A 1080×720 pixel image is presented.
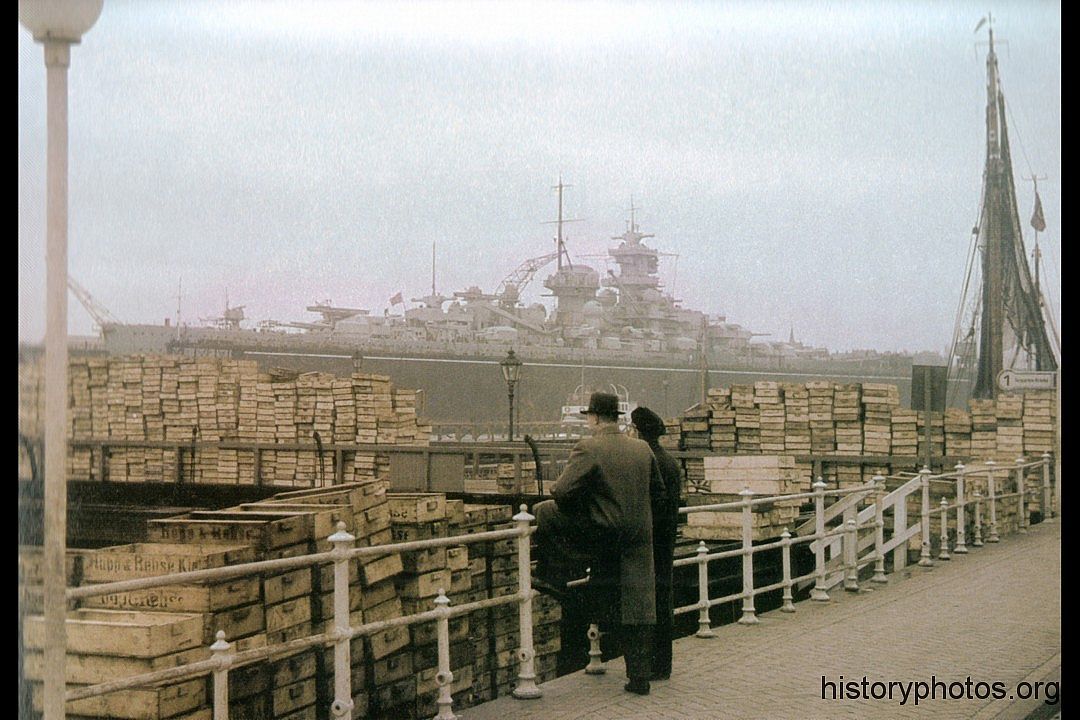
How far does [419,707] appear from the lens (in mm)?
8023

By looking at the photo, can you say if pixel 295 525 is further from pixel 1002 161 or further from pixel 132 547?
pixel 1002 161

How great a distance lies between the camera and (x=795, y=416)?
2703 cm

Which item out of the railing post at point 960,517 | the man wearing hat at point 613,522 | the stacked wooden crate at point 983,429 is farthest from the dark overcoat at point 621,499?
the stacked wooden crate at point 983,429

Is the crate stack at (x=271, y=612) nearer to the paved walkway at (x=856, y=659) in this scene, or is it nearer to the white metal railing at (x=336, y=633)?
the white metal railing at (x=336, y=633)

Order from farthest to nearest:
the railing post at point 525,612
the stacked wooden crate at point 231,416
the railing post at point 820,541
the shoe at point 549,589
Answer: the stacked wooden crate at point 231,416 → the railing post at point 820,541 → the shoe at point 549,589 → the railing post at point 525,612

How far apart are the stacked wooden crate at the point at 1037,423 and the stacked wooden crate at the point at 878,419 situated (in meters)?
2.74

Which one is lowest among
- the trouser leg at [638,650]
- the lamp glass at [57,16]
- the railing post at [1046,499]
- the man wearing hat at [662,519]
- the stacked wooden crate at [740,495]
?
the railing post at [1046,499]

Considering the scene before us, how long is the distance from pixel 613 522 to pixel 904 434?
21.4 metres

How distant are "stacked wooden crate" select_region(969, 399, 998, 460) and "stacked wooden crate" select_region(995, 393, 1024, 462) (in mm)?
108

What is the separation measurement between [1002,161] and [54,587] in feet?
73.3

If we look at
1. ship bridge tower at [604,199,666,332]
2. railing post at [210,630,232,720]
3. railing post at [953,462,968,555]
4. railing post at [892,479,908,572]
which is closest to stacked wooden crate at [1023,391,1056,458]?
railing post at [953,462,968,555]

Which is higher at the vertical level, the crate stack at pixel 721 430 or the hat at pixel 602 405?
the hat at pixel 602 405

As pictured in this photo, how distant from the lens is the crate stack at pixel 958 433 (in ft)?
82.9
